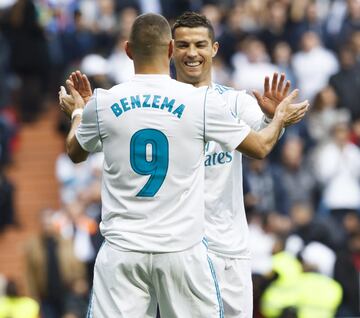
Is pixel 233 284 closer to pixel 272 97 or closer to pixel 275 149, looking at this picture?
pixel 272 97

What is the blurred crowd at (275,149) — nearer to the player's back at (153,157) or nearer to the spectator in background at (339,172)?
the spectator in background at (339,172)

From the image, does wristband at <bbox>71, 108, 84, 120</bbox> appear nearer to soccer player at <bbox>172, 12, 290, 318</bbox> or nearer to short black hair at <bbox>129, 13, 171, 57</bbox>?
short black hair at <bbox>129, 13, 171, 57</bbox>

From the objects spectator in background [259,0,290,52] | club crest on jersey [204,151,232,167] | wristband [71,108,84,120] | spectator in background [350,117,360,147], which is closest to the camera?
wristband [71,108,84,120]

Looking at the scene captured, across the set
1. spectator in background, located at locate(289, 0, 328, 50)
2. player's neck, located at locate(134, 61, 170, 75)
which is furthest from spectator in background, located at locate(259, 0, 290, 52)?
player's neck, located at locate(134, 61, 170, 75)

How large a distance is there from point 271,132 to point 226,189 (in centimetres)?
98

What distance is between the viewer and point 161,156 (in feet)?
27.5

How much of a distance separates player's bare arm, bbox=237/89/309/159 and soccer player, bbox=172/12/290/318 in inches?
20.2

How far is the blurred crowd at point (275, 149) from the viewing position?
52.8 ft

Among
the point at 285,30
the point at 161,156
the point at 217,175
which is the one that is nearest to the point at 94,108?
the point at 161,156

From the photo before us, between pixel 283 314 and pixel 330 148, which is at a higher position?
pixel 330 148

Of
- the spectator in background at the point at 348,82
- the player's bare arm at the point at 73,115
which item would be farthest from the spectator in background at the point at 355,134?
the player's bare arm at the point at 73,115

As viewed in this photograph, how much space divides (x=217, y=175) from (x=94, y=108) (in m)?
1.32

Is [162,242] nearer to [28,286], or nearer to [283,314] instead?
[283,314]

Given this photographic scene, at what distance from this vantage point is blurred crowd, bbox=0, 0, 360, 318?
1609 centimetres
